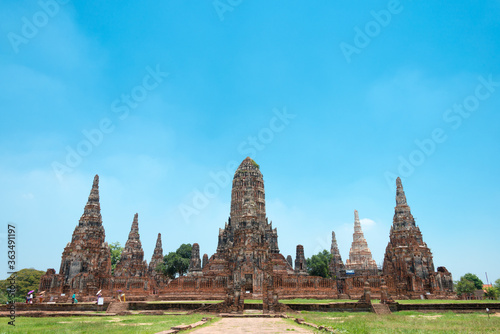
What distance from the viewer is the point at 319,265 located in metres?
69.0

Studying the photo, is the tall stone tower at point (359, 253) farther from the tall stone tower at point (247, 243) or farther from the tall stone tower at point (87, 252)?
the tall stone tower at point (87, 252)

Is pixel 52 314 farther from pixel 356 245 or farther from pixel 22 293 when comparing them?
pixel 356 245

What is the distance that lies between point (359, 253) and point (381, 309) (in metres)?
60.7

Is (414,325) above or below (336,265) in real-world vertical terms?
below

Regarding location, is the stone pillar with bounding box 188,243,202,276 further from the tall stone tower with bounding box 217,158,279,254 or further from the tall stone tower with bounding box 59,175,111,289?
the tall stone tower with bounding box 59,175,111,289

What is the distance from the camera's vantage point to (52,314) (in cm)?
2275

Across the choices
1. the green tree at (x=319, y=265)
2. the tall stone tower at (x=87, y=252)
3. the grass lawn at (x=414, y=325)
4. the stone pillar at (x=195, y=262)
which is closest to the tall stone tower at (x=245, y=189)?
the stone pillar at (x=195, y=262)

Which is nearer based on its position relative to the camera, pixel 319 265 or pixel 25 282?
pixel 25 282

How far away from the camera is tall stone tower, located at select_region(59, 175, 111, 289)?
142ft

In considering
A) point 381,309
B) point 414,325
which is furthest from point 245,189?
point 414,325

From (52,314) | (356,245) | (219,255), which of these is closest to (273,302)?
(52,314)

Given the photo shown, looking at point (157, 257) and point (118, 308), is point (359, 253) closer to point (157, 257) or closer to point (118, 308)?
point (157, 257)

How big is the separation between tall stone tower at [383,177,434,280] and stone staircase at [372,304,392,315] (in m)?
23.6

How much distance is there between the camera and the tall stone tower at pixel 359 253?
257ft
